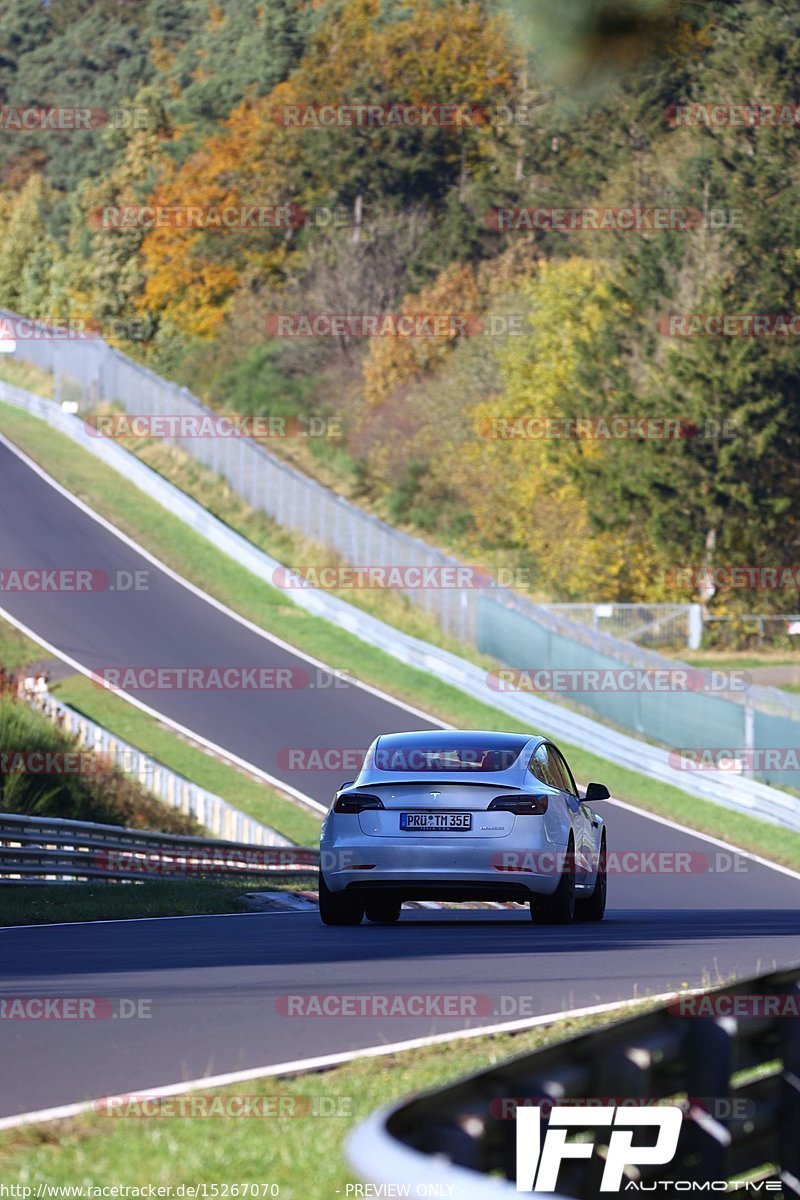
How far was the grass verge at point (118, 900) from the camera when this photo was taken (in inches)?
655

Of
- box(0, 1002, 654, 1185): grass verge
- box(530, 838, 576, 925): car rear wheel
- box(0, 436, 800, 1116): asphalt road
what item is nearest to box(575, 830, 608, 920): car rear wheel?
box(0, 436, 800, 1116): asphalt road

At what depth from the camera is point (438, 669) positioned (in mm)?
46031

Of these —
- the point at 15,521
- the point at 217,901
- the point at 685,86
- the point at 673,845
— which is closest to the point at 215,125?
the point at 685,86

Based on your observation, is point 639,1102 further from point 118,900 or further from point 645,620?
point 645,620

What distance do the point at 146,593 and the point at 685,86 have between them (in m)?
43.8

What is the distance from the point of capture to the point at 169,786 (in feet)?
105

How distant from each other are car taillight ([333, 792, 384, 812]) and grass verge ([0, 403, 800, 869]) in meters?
17.3

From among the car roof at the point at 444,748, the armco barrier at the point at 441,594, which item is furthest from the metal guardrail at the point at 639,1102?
the armco barrier at the point at 441,594

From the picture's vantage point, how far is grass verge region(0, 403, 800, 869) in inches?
1331

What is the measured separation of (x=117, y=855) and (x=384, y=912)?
733 centimetres

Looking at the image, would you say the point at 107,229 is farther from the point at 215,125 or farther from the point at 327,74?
the point at 327,74

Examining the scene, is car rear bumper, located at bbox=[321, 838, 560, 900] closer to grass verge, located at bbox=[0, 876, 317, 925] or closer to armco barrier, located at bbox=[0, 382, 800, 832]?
grass verge, located at bbox=[0, 876, 317, 925]

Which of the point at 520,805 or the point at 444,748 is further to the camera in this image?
the point at 444,748

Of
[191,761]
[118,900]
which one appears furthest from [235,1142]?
[191,761]
